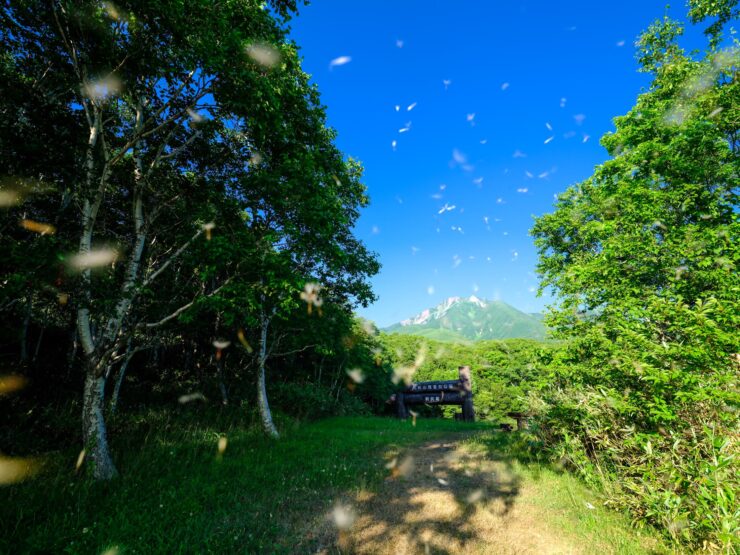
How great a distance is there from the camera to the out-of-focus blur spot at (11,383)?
8.09 metres

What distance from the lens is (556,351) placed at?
283 inches

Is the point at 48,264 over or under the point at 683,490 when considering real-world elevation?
over

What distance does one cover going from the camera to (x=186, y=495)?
16.4ft

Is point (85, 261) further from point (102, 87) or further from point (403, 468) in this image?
point (403, 468)

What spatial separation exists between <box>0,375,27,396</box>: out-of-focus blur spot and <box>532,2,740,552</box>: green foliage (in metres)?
14.1

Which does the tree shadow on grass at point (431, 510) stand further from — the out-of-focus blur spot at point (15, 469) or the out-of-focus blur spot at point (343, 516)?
the out-of-focus blur spot at point (15, 469)

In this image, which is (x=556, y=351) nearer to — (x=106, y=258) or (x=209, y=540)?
(x=209, y=540)

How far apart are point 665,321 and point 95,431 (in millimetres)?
10825

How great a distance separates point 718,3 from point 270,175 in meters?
16.2

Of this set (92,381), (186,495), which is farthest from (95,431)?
(186,495)

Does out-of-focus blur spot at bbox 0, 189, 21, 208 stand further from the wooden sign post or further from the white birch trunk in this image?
the wooden sign post

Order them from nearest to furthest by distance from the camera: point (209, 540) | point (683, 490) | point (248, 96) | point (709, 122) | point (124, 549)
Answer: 1. point (124, 549)
2. point (209, 540)
3. point (683, 490)
4. point (248, 96)
5. point (709, 122)

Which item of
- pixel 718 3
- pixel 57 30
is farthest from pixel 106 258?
pixel 718 3

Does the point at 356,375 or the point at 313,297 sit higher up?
the point at 313,297
